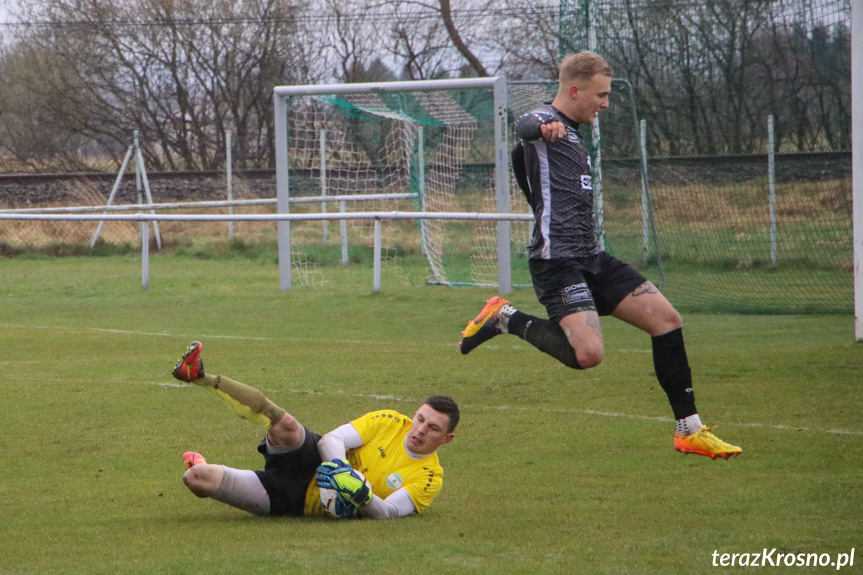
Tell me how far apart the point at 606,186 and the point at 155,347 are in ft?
20.0

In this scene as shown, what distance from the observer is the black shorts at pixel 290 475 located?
5559 mm

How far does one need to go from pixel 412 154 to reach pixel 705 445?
1417cm

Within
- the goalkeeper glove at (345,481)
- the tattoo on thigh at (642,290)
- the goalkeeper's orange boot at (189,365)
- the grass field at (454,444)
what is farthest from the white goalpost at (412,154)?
the goalkeeper glove at (345,481)

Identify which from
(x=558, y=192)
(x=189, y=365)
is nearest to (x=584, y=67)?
(x=558, y=192)

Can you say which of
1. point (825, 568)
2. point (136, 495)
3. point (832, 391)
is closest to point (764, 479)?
point (825, 568)

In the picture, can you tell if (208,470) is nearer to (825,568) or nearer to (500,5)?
(825,568)

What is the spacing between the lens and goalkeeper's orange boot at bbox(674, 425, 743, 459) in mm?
5988

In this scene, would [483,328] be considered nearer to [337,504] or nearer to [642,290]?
[642,290]

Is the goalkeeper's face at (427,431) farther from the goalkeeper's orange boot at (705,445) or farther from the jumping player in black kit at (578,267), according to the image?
the goalkeeper's orange boot at (705,445)

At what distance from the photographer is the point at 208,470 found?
5465 mm

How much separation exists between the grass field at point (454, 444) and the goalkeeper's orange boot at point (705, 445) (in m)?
0.18

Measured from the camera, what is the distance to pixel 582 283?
605 cm

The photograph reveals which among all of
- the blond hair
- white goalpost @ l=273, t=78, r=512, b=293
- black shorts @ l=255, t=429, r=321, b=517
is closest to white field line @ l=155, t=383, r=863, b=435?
the blond hair

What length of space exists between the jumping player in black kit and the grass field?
0.57 m
